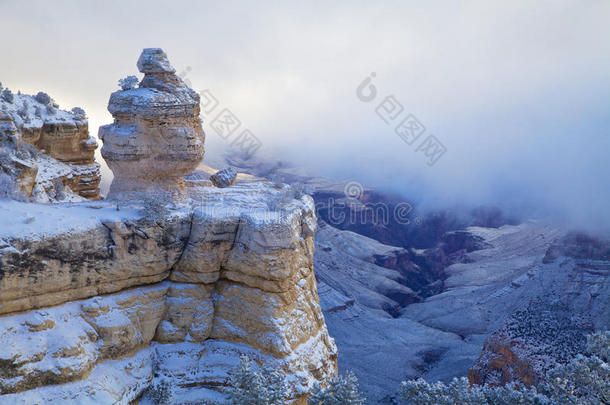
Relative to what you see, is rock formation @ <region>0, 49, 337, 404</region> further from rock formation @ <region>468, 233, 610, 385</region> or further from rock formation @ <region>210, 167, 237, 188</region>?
rock formation @ <region>468, 233, 610, 385</region>

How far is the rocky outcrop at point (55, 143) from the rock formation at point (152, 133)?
9.15 m

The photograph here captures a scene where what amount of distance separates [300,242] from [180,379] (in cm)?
845

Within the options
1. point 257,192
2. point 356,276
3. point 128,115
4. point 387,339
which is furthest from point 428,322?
point 128,115

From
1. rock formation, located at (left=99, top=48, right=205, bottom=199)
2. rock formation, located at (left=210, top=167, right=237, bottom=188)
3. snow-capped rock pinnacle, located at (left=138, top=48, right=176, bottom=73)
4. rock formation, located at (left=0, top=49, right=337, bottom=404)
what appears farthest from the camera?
rock formation, located at (left=210, top=167, right=237, bottom=188)

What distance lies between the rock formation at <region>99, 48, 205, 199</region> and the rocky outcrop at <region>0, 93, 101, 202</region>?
915 centimetres

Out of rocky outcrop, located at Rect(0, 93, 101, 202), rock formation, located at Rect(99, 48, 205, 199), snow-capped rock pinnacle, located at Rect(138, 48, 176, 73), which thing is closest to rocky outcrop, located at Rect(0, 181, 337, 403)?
rock formation, located at Rect(99, 48, 205, 199)

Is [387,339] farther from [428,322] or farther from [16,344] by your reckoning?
[16,344]

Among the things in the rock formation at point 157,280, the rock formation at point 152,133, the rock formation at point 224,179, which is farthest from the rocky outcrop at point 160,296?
the rock formation at point 224,179

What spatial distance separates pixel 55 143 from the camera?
3500 centimetres

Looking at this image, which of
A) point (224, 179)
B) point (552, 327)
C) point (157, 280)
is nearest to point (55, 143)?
point (224, 179)

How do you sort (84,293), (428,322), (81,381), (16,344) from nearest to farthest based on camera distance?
(16,344), (81,381), (84,293), (428,322)

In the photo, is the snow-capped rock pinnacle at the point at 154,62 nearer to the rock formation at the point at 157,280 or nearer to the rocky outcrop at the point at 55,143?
the rock formation at the point at 157,280

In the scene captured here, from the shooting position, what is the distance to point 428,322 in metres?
78.0

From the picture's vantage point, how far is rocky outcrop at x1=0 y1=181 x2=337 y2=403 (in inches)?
670
